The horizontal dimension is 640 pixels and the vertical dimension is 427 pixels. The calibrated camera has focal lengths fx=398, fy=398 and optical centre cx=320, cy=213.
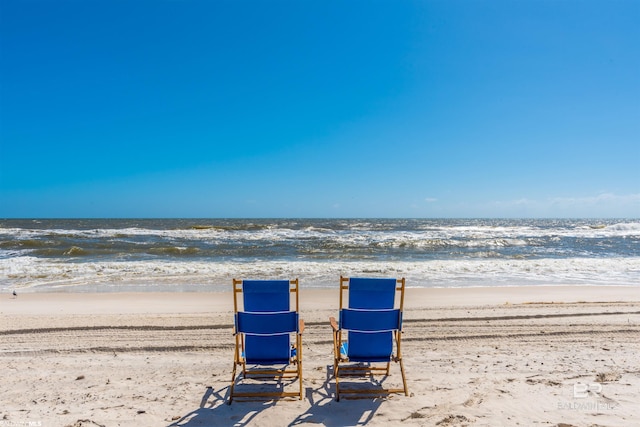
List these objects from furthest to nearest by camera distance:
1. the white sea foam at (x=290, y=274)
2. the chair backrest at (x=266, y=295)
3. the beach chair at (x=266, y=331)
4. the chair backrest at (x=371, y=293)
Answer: the white sea foam at (x=290, y=274)
the chair backrest at (x=371, y=293)
the chair backrest at (x=266, y=295)
the beach chair at (x=266, y=331)

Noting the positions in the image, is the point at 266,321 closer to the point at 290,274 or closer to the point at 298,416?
the point at 298,416

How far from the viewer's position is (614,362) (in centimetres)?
478

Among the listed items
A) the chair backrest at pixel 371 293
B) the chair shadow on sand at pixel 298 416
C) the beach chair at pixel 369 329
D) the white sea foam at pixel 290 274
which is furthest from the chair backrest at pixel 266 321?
the white sea foam at pixel 290 274

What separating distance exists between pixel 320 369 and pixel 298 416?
111 cm

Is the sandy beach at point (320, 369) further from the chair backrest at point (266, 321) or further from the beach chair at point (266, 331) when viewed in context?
the chair backrest at point (266, 321)

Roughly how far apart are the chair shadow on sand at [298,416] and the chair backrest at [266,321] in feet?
1.41

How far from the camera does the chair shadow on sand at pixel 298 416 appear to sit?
343 cm

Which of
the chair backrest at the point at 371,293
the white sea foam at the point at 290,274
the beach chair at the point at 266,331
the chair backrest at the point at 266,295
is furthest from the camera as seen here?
the white sea foam at the point at 290,274

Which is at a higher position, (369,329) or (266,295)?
(266,295)

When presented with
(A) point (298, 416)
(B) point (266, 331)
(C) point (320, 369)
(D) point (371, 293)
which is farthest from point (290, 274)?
(A) point (298, 416)

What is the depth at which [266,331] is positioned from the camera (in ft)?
12.8

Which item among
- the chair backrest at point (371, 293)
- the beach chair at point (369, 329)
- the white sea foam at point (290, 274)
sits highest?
the chair backrest at point (371, 293)

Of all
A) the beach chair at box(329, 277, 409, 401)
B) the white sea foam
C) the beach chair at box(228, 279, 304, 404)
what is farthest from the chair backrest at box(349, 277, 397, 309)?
the white sea foam

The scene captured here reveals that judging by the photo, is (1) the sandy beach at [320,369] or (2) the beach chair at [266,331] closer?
(1) the sandy beach at [320,369]
